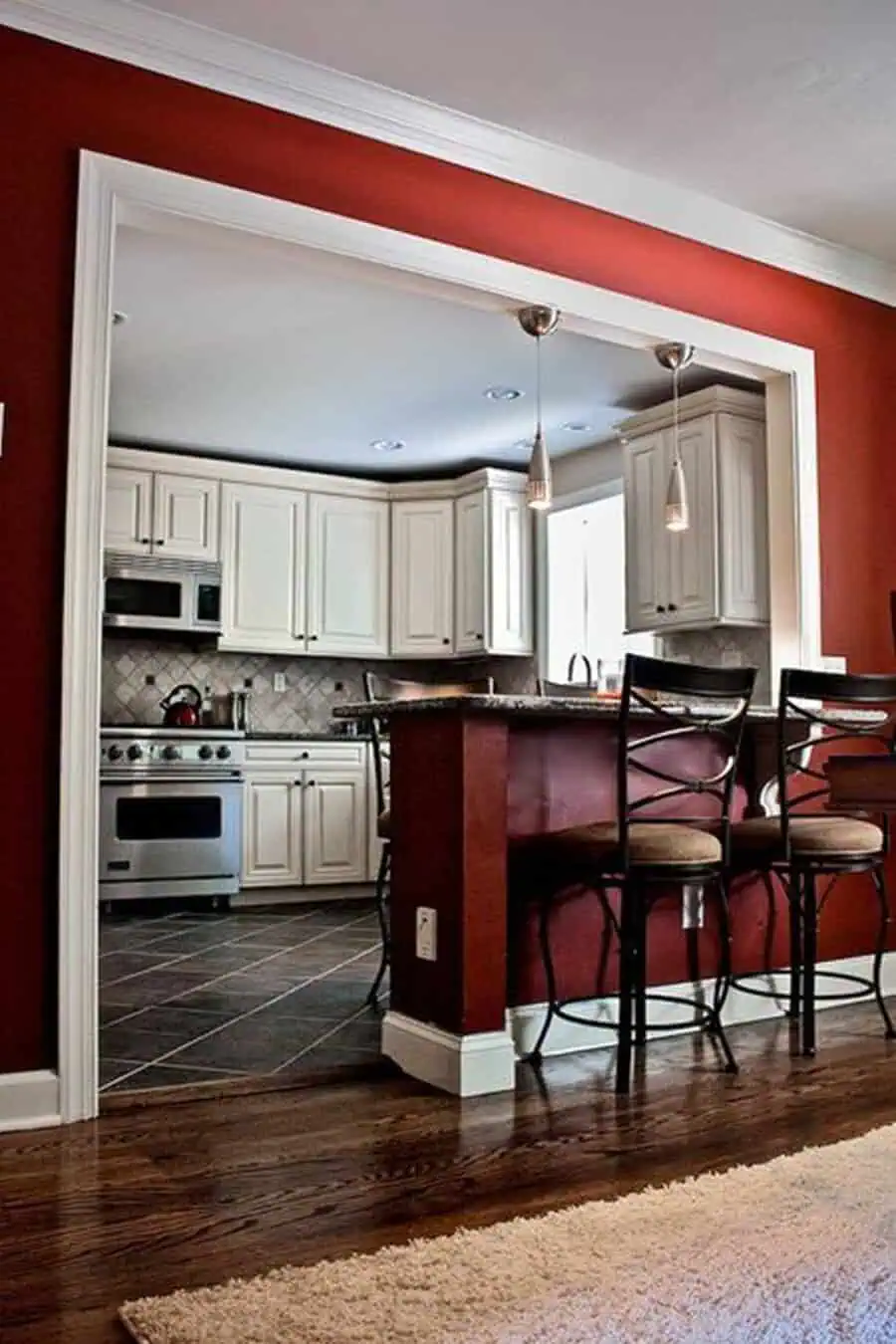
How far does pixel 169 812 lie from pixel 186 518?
163 centimetres

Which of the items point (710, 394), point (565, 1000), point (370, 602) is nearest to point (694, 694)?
point (565, 1000)

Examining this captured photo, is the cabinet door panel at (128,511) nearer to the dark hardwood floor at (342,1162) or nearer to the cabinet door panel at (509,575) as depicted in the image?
the cabinet door panel at (509,575)

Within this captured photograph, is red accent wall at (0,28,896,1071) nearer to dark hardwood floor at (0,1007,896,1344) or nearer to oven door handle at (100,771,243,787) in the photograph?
dark hardwood floor at (0,1007,896,1344)

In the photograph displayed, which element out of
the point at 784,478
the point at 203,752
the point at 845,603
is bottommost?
the point at 203,752

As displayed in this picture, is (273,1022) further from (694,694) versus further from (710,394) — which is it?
(710,394)

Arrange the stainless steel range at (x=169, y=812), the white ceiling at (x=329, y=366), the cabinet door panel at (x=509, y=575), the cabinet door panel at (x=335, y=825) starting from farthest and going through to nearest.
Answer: the cabinet door panel at (x=509, y=575) < the cabinet door panel at (x=335, y=825) < the stainless steel range at (x=169, y=812) < the white ceiling at (x=329, y=366)

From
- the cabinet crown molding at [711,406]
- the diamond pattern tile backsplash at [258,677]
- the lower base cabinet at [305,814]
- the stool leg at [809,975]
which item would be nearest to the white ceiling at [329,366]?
the cabinet crown molding at [711,406]

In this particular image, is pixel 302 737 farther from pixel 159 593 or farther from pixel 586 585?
pixel 586 585

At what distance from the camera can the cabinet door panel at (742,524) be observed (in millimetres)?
5109

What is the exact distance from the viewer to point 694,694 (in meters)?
2.96

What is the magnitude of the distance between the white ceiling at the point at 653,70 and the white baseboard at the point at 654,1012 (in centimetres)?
252

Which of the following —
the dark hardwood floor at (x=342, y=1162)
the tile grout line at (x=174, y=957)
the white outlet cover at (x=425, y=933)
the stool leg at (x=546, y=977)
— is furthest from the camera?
the tile grout line at (x=174, y=957)

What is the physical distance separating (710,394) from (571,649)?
82.9 inches

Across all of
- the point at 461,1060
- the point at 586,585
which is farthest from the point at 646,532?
the point at 461,1060
